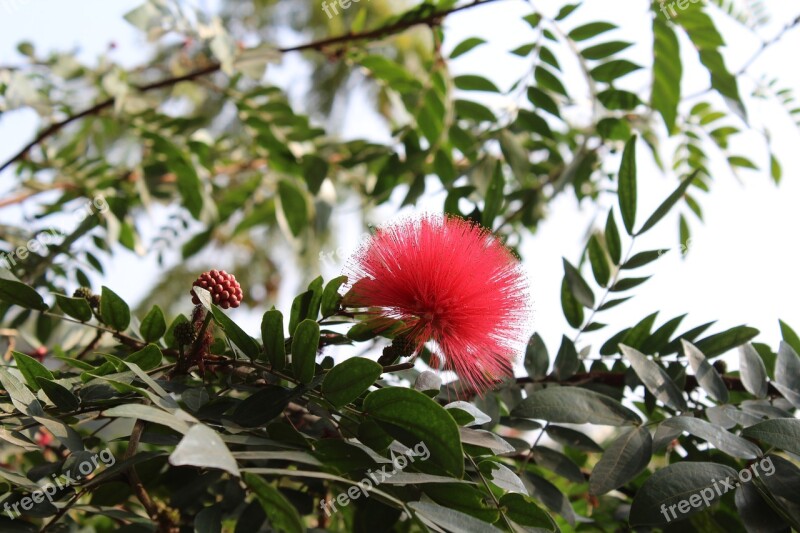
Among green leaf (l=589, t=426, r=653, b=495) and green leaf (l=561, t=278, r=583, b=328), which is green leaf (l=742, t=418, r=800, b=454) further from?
green leaf (l=561, t=278, r=583, b=328)

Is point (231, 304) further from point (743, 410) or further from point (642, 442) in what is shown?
point (743, 410)

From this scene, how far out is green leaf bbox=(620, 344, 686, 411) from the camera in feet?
3.28

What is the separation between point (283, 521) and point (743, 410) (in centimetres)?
68

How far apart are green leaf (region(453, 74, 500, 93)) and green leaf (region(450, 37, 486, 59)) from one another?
6cm

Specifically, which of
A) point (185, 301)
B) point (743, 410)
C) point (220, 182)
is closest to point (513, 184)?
point (220, 182)

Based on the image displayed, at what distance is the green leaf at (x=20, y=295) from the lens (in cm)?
98

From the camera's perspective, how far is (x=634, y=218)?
118 centimetres

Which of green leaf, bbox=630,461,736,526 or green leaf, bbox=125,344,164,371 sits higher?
green leaf, bbox=125,344,164,371

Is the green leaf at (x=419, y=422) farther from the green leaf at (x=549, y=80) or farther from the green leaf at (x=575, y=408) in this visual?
the green leaf at (x=549, y=80)

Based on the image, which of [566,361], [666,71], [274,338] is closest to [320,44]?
[666,71]

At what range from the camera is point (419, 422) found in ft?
2.34

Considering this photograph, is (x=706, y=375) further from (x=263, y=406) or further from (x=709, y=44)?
(x=709, y=44)

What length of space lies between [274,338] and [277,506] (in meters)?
0.23

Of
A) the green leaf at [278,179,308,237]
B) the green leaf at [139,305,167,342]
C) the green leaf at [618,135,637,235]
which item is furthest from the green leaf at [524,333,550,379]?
the green leaf at [278,179,308,237]
